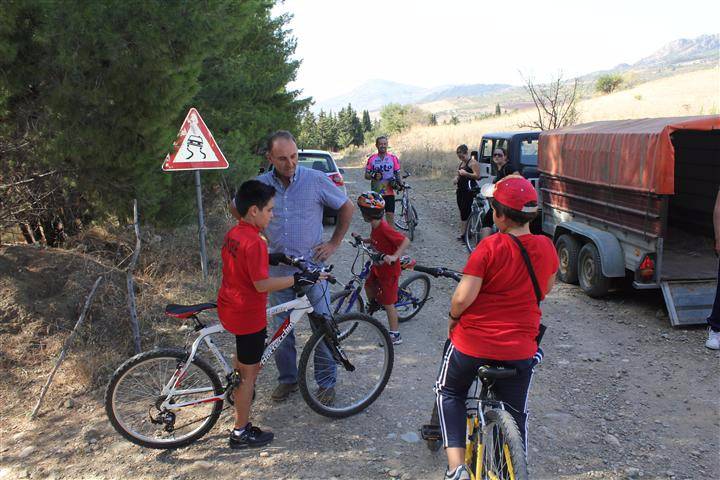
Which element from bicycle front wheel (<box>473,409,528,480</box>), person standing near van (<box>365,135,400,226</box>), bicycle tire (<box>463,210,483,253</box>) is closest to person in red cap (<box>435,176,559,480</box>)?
bicycle front wheel (<box>473,409,528,480</box>)

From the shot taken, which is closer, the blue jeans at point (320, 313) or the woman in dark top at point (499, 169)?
the blue jeans at point (320, 313)

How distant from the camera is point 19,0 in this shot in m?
3.84

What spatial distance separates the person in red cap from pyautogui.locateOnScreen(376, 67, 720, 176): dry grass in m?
20.7

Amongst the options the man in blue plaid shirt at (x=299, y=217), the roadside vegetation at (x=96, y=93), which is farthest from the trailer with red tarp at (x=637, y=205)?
the roadside vegetation at (x=96, y=93)

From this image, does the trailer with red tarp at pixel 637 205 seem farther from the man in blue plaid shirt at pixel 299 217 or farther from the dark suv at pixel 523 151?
the man in blue plaid shirt at pixel 299 217

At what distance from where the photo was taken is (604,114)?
109 feet

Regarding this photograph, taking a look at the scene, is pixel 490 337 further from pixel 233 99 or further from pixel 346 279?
pixel 233 99

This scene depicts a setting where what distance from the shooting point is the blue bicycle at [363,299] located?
4.99 metres

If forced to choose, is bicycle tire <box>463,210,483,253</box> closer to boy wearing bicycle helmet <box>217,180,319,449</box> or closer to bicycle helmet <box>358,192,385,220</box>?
bicycle helmet <box>358,192,385,220</box>

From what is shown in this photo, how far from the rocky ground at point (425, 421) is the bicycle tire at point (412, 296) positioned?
0.54 m

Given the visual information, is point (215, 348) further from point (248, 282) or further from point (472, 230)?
point (472, 230)

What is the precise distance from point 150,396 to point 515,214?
2679 millimetres

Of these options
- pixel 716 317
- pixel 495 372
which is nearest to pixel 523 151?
pixel 716 317

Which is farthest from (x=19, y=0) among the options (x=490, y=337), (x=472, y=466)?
(x=472, y=466)
